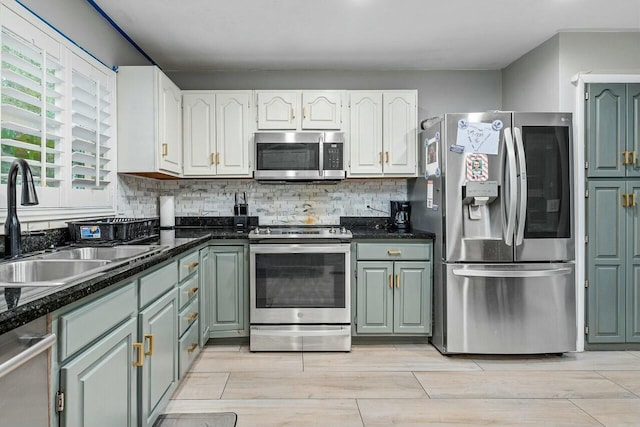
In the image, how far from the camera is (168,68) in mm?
3854

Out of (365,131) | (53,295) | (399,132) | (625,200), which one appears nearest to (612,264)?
(625,200)

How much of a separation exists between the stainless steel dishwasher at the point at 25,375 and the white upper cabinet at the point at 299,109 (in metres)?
2.72

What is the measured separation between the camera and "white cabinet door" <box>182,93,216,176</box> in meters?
3.60

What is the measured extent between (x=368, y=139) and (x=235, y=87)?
4.39 feet

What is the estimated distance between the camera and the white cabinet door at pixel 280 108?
142 inches

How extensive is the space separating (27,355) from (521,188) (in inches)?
111

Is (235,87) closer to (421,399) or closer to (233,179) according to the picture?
(233,179)

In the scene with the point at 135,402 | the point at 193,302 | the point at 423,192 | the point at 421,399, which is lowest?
the point at 421,399

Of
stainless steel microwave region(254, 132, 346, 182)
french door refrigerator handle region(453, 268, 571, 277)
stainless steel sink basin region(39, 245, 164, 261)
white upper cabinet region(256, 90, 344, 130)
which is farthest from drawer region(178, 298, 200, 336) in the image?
french door refrigerator handle region(453, 268, 571, 277)

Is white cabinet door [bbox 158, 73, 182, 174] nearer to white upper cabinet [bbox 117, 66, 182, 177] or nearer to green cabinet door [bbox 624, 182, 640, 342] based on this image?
white upper cabinet [bbox 117, 66, 182, 177]

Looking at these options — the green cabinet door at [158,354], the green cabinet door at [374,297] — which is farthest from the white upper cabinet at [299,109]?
the green cabinet door at [158,354]

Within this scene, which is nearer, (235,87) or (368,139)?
(368,139)

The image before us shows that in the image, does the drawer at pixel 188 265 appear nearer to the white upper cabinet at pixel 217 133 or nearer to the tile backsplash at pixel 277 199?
the white upper cabinet at pixel 217 133

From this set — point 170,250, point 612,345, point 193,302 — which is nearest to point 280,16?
point 170,250
